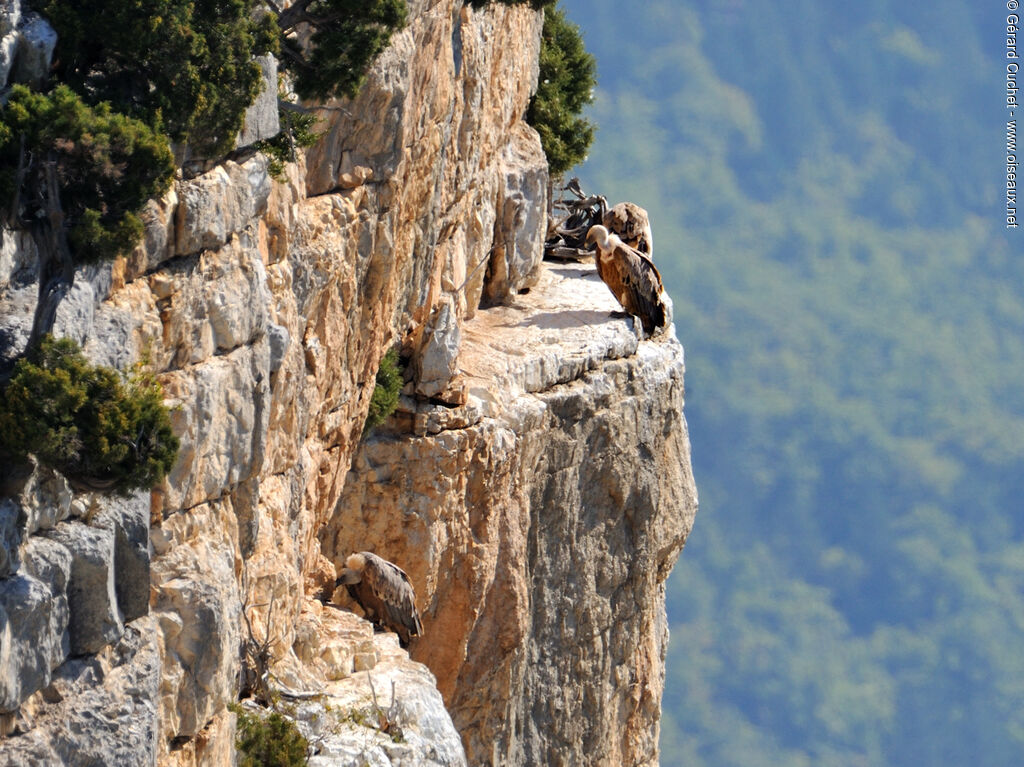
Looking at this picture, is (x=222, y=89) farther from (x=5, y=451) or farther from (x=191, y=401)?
(x=5, y=451)

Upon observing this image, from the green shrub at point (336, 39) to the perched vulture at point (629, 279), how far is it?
1336cm

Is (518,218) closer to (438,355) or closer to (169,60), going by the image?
(438,355)

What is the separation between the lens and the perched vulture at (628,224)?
34.7 m

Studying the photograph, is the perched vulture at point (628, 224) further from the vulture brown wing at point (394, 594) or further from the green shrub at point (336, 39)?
the green shrub at point (336, 39)

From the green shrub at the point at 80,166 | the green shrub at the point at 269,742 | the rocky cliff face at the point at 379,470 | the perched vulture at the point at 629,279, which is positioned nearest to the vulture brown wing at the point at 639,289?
the perched vulture at the point at 629,279

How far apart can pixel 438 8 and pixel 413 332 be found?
4.71 meters

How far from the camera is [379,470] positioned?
25422 millimetres

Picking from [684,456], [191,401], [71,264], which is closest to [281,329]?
[191,401]

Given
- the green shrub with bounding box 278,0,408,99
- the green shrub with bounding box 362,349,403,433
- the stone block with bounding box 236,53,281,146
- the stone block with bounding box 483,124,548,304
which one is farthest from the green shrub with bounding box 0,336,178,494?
the stone block with bounding box 483,124,548,304

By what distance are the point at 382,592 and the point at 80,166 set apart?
10.4 metres

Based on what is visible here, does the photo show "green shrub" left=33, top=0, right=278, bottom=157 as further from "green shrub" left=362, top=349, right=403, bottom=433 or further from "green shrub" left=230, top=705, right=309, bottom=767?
"green shrub" left=362, top=349, right=403, bottom=433

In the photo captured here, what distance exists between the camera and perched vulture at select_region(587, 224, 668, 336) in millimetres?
31094

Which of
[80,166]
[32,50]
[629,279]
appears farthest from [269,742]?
[629,279]

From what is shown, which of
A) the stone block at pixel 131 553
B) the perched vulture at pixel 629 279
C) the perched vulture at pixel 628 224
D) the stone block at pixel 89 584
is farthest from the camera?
the perched vulture at pixel 628 224
